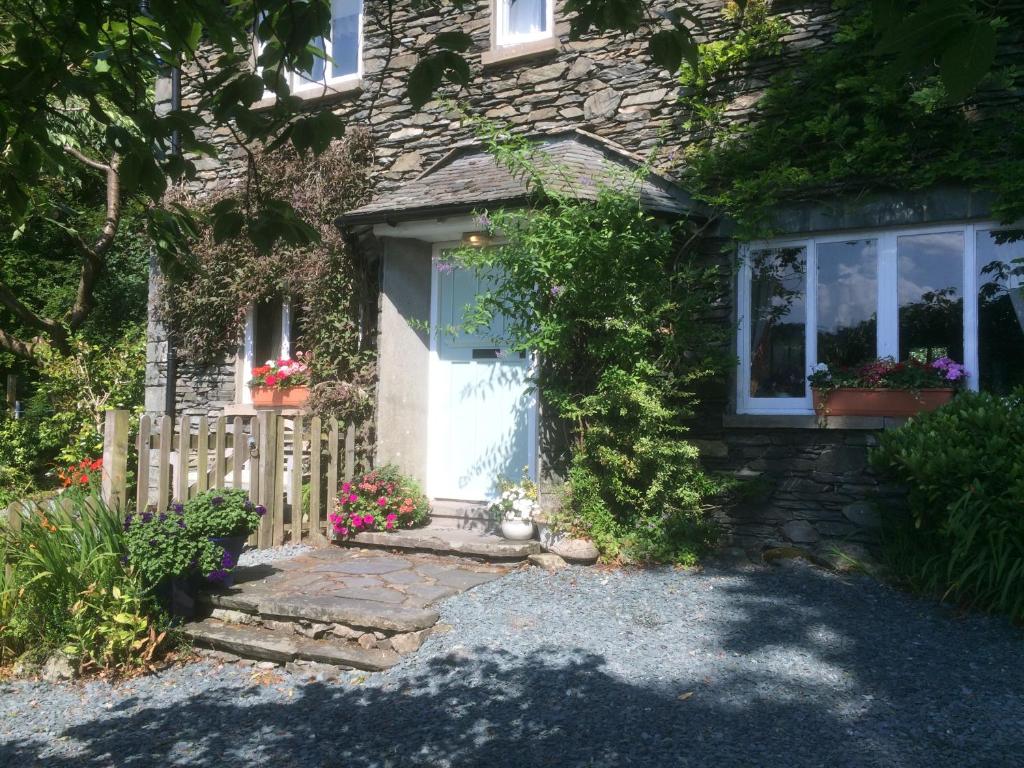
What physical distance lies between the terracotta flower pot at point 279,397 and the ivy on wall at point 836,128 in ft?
14.6

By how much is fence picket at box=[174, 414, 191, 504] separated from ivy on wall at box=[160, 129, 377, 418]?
71.7 inches

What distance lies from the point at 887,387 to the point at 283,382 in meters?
5.71

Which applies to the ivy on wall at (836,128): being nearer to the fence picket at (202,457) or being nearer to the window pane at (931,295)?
the window pane at (931,295)

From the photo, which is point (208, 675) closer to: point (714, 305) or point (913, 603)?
point (913, 603)

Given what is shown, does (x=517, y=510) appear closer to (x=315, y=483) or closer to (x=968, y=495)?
(x=315, y=483)

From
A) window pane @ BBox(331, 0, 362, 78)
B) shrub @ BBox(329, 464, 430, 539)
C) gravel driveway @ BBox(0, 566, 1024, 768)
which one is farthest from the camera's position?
window pane @ BBox(331, 0, 362, 78)

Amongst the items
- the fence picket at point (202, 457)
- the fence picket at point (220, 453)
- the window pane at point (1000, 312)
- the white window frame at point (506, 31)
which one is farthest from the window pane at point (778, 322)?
the fence picket at point (202, 457)

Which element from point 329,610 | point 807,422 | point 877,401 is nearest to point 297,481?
point 329,610

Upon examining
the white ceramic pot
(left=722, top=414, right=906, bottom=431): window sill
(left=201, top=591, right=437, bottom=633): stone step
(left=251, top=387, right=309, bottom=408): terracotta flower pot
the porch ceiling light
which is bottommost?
(left=201, top=591, right=437, bottom=633): stone step

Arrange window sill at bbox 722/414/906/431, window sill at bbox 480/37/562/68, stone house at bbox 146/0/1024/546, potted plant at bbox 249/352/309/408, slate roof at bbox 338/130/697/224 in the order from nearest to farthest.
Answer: window sill at bbox 722/414/906/431, stone house at bbox 146/0/1024/546, slate roof at bbox 338/130/697/224, window sill at bbox 480/37/562/68, potted plant at bbox 249/352/309/408

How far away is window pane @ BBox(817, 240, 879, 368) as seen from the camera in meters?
6.46

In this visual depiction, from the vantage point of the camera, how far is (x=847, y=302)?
656cm

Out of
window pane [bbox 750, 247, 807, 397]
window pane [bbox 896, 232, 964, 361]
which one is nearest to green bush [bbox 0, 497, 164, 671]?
window pane [bbox 750, 247, 807, 397]

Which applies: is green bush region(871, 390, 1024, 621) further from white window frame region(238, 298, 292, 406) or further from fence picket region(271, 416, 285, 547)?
white window frame region(238, 298, 292, 406)
